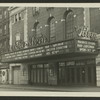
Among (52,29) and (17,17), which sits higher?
(17,17)

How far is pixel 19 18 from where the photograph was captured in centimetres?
2148

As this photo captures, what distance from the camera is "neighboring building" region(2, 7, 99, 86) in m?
15.7

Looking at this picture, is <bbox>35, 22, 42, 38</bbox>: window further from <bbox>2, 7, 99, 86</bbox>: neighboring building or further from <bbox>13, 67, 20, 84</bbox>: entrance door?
<bbox>13, 67, 20, 84</bbox>: entrance door

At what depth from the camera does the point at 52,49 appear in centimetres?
1656

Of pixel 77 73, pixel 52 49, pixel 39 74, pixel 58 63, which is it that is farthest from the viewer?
pixel 39 74

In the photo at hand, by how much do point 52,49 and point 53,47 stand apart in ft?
0.73

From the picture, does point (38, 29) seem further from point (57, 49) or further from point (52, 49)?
point (57, 49)

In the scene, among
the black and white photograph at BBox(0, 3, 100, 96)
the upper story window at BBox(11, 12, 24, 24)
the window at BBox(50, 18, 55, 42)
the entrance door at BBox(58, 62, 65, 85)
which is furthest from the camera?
the upper story window at BBox(11, 12, 24, 24)

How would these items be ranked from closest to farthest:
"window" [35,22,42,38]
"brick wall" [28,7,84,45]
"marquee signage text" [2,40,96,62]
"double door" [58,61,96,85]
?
"marquee signage text" [2,40,96,62], "double door" [58,61,96,85], "brick wall" [28,7,84,45], "window" [35,22,42,38]

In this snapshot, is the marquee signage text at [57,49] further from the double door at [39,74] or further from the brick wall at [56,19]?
the brick wall at [56,19]

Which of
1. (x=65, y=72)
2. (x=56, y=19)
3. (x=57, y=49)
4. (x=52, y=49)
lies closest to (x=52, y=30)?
(x=56, y=19)

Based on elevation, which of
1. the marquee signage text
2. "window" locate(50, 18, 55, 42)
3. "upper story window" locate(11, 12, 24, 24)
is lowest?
Result: the marquee signage text

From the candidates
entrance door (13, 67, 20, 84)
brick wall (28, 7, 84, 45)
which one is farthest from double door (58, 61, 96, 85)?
entrance door (13, 67, 20, 84)

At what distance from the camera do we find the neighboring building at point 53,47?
15.7 m
